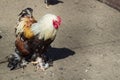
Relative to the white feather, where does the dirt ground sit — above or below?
below

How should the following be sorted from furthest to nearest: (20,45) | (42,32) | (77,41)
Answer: (77,41), (20,45), (42,32)

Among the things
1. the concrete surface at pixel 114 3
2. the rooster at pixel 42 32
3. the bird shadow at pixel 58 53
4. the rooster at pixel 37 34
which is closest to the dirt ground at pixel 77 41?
the bird shadow at pixel 58 53

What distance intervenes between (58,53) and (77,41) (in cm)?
63

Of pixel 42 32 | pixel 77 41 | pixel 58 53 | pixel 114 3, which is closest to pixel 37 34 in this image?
pixel 42 32

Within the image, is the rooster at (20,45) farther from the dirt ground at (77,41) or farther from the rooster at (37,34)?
the dirt ground at (77,41)

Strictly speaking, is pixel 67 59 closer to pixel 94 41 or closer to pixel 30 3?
pixel 94 41

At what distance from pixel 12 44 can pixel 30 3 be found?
2207 mm

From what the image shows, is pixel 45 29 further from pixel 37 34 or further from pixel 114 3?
pixel 114 3

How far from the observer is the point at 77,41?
7.98 m

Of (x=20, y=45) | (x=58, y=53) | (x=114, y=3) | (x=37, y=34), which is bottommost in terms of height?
(x=58, y=53)

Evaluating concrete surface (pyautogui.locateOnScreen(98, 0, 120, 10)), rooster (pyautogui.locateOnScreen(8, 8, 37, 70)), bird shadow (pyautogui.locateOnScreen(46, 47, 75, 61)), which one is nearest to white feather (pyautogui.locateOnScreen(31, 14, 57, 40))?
rooster (pyautogui.locateOnScreen(8, 8, 37, 70))

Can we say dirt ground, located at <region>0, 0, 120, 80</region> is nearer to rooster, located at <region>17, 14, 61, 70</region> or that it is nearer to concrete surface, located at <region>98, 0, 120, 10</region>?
concrete surface, located at <region>98, 0, 120, 10</region>

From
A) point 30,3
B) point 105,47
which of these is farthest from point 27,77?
point 30,3

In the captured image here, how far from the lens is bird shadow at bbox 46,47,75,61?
741cm
